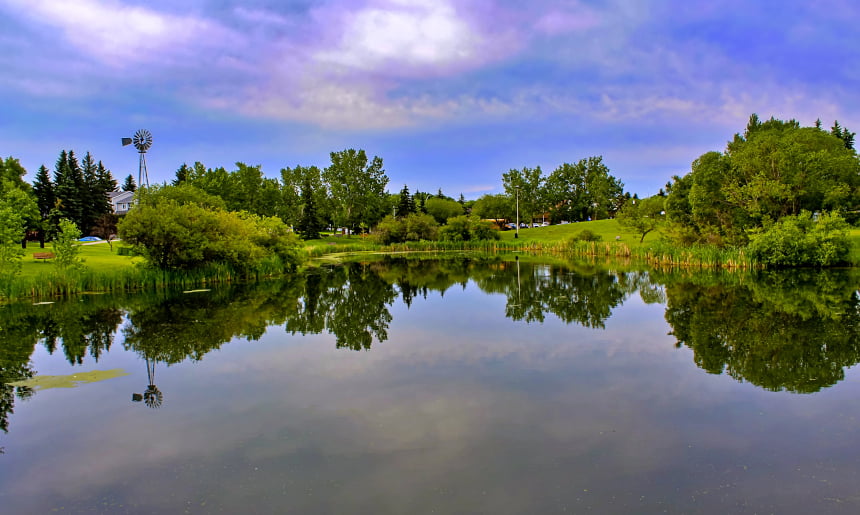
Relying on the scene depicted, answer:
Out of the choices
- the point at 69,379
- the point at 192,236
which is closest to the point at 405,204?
the point at 192,236

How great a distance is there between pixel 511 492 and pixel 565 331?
8565mm

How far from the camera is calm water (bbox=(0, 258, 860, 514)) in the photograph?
522 cm

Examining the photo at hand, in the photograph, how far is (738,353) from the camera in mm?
10586

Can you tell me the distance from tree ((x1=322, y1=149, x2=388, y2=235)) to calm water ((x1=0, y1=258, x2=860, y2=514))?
2327 inches

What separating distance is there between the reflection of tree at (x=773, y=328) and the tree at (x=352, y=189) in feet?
187

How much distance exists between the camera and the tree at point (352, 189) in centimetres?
7394

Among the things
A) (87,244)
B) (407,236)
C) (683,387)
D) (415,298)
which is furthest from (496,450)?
(407,236)

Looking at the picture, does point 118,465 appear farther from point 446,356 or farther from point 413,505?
point 446,356

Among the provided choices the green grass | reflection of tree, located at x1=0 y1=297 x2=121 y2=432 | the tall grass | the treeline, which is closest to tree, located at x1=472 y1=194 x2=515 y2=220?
the green grass

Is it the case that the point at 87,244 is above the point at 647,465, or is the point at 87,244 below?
above

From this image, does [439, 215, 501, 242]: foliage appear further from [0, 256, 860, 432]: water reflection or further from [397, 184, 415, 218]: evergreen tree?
[0, 256, 860, 432]: water reflection

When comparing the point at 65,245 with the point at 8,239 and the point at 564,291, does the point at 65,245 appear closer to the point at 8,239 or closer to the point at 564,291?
the point at 8,239

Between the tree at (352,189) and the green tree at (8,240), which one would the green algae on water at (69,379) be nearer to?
the green tree at (8,240)

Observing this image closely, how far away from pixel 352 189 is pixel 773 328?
66.5 meters
